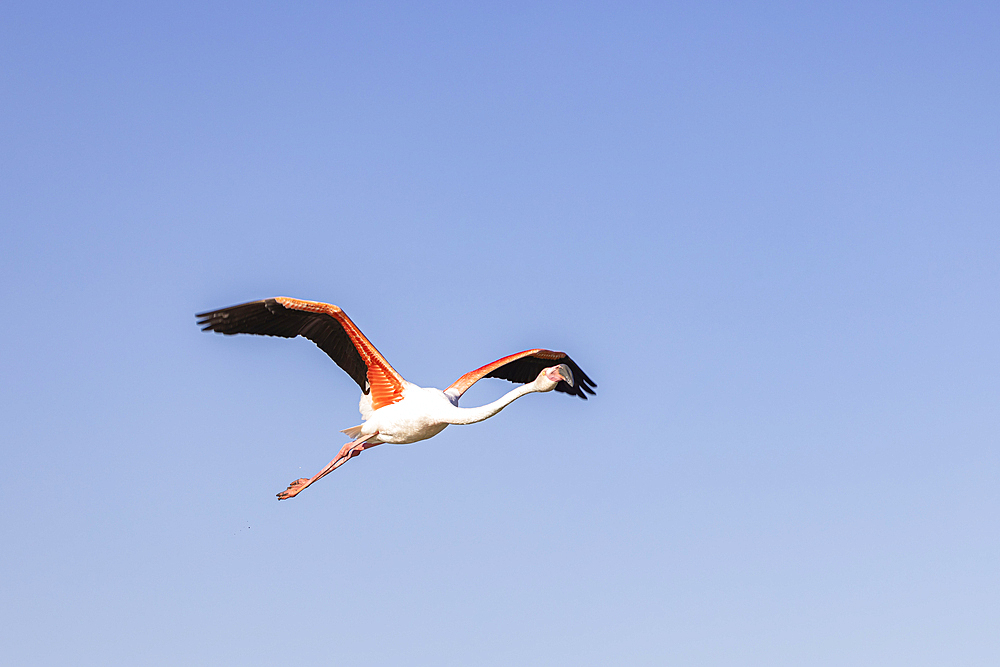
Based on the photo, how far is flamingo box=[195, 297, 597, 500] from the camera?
62.0 ft

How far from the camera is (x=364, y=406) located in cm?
1994

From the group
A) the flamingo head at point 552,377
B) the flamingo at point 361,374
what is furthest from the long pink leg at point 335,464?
the flamingo head at point 552,377

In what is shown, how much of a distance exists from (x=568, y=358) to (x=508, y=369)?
5.50ft

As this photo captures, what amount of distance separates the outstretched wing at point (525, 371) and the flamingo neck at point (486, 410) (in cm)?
161

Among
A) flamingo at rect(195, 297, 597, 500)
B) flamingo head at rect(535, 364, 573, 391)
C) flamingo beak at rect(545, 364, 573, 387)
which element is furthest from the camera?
flamingo at rect(195, 297, 597, 500)

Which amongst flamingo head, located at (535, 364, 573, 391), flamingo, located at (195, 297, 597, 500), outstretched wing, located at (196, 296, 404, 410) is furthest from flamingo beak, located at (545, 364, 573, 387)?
outstretched wing, located at (196, 296, 404, 410)

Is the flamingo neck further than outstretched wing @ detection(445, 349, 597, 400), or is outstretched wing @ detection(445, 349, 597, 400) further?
outstretched wing @ detection(445, 349, 597, 400)

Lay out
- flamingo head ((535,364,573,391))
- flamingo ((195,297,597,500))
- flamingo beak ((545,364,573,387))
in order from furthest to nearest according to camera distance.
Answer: flamingo ((195,297,597,500)) → flamingo head ((535,364,573,391)) → flamingo beak ((545,364,573,387))

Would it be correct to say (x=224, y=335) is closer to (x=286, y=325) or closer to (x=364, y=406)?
(x=286, y=325)

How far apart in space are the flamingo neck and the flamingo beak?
0.42m

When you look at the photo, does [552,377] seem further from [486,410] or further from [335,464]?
[335,464]

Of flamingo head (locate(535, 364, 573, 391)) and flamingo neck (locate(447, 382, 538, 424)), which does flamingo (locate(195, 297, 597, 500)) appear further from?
flamingo head (locate(535, 364, 573, 391))

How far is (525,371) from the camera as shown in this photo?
22703 millimetres

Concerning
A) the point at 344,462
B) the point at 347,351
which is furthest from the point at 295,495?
the point at 347,351
